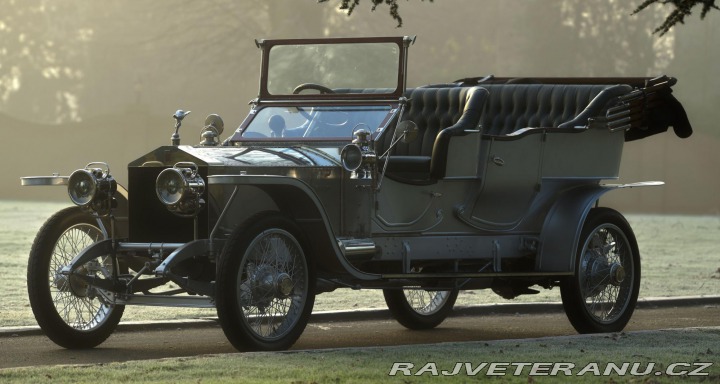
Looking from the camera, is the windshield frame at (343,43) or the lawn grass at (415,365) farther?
the windshield frame at (343,43)

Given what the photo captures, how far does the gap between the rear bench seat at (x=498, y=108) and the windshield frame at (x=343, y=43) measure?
33 cm

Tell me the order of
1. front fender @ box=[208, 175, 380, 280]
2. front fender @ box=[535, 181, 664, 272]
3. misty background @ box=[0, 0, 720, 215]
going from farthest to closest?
misty background @ box=[0, 0, 720, 215] → front fender @ box=[535, 181, 664, 272] → front fender @ box=[208, 175, 380, 280]

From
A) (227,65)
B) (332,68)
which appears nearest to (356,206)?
(332,68)

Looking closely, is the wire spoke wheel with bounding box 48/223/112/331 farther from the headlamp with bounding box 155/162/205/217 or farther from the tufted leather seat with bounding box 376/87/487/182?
the tufted leather seat with bounding box 376/87/487/182

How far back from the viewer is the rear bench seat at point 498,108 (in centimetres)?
1124

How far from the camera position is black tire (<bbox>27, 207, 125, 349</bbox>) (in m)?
9.70

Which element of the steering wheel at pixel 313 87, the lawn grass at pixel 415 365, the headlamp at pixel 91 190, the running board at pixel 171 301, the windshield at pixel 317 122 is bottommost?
the lawn grass at pixel 415 365

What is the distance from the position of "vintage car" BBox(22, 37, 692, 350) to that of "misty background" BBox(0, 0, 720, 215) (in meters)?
33.7

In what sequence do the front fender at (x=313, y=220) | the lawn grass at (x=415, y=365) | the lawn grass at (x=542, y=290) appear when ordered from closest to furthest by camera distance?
the lawn grass at (x=415, y=365), the front fender at (x=313, y=220), the lawn grass at (x=542, y=290)

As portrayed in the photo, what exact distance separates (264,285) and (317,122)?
2.24 m

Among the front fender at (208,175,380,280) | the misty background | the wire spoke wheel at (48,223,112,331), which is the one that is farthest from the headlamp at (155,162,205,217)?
the misty background

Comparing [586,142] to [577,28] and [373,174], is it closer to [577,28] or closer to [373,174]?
[373,174]

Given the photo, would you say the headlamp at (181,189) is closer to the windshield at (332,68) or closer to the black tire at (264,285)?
the black tire at (264,285)

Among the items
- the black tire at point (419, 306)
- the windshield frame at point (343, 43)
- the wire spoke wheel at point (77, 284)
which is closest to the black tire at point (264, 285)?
the wire spoke wheel at point (77, 284)
